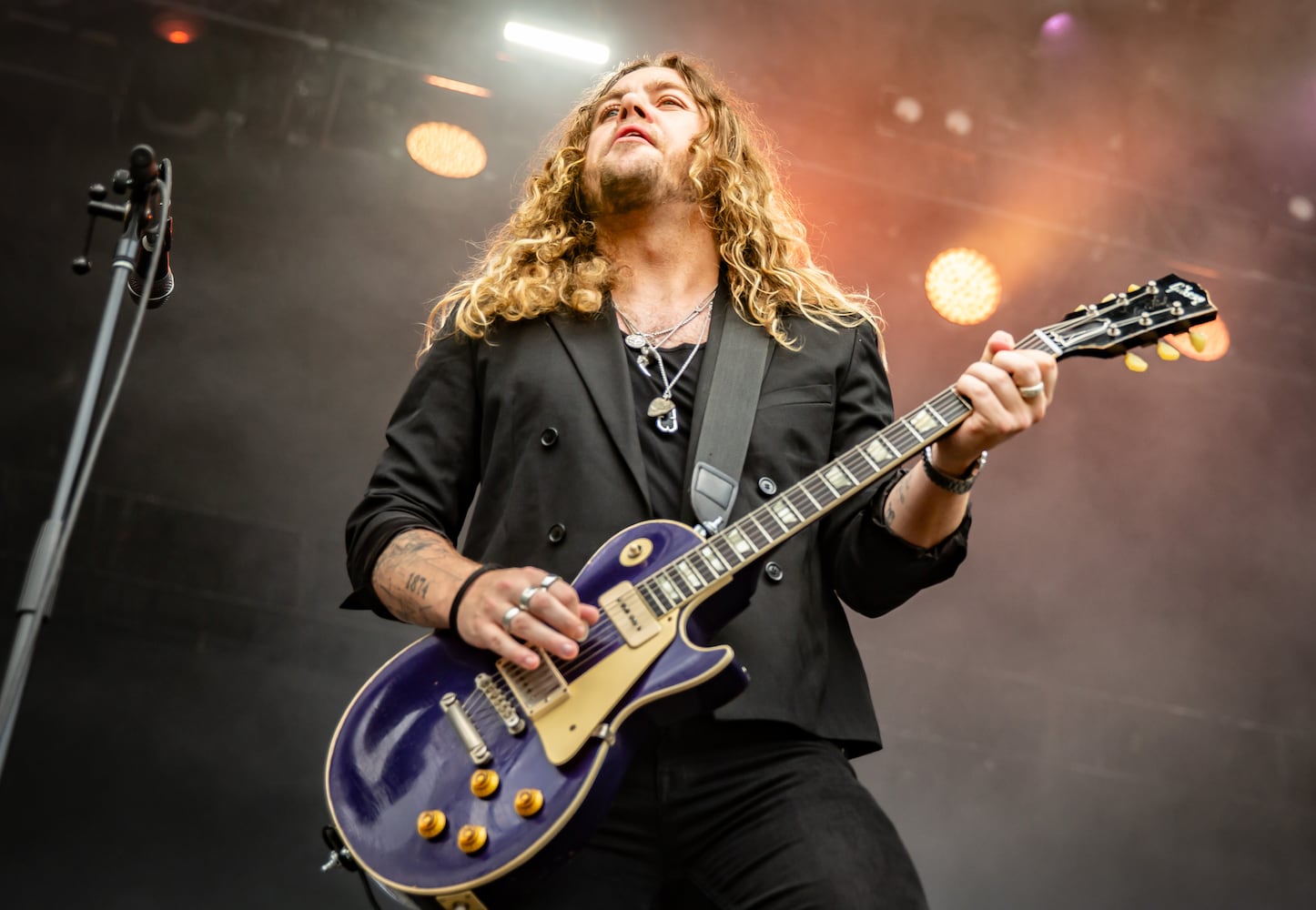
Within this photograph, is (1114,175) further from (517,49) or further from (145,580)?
(145,580)

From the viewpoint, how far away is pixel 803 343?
8.25 ft

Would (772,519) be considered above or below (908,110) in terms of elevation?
below

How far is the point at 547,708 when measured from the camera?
188cm

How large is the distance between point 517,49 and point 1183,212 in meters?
3.62

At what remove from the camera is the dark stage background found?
459cm

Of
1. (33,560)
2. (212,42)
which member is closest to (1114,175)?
(212,42)

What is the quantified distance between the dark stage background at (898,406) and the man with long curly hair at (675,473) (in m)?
2.48

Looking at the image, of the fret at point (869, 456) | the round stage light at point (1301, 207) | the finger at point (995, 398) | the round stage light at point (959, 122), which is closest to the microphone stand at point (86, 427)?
the fret at point (869, 456)

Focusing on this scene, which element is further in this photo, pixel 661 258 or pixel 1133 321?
pixel 661 258

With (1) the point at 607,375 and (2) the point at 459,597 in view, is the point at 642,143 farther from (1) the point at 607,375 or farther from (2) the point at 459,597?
(2) the point at 459,597

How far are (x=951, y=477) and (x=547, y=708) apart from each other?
2.65 feet

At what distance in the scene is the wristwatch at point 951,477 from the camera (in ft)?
6.61

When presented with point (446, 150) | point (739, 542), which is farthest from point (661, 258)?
point (446, 150)

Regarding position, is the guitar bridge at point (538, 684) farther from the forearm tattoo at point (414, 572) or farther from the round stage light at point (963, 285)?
the round stage light at point (963, 285)
